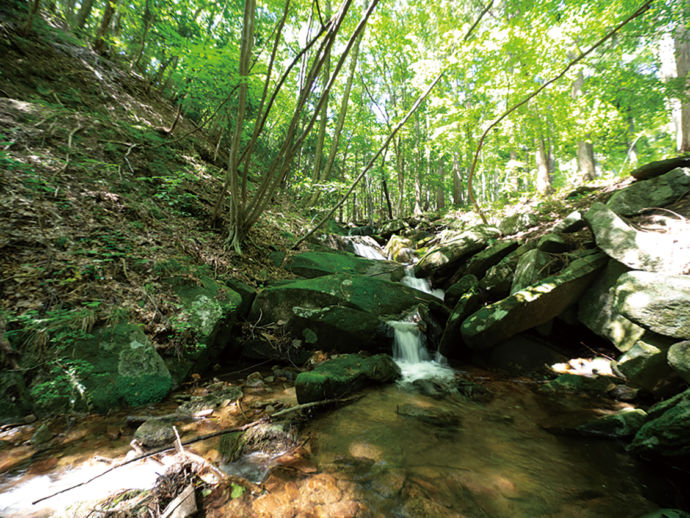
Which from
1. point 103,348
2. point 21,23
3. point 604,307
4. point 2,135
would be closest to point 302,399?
point 103,348

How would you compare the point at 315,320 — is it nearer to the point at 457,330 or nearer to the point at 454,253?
the point at 457,330

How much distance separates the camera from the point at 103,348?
3.26 meters

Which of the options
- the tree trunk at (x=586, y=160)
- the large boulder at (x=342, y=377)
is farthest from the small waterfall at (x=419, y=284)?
the tree trunk at (x=586, y=160)

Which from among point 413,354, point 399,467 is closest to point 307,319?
point 413,354

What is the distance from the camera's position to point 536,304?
496cm

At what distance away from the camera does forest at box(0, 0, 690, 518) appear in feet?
8.16

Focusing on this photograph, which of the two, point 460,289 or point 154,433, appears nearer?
point 154,433

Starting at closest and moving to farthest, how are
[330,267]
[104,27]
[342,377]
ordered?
[342,377]
[330,267]
[104,27]

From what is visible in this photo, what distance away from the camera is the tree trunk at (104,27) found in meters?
8.52

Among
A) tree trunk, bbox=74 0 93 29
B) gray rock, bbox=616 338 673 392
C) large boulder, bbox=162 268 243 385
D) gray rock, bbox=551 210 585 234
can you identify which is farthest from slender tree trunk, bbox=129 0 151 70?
gray rock, bbox=616 338 673 392

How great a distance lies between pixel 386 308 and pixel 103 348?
4.96 metres

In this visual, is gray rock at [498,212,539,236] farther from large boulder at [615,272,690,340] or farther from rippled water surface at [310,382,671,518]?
rippled water surface at [310,382,671,518]

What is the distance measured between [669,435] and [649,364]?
141 cm

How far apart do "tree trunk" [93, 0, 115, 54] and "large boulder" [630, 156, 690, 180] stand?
14.3 m
